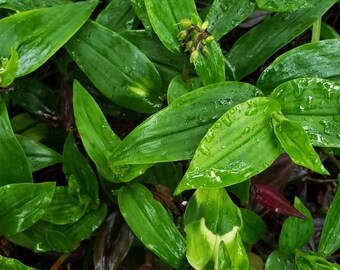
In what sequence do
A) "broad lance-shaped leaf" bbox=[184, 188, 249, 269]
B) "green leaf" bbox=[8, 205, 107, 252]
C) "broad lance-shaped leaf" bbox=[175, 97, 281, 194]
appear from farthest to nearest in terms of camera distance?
"green leaf" bbox=[8, 205, 107, 252]
"broad lance-shaped leaf" bbox=[184, 188, 249, 269]
"broad lance-shaped leaf" bbox=[175, 97, 281, 194]

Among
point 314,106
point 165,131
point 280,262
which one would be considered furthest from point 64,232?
point 314,106

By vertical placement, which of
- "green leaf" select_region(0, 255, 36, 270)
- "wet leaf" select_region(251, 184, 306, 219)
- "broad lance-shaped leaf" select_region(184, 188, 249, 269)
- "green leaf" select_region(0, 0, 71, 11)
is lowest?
"wet leaf" select_region(251, 184, 306, 219)

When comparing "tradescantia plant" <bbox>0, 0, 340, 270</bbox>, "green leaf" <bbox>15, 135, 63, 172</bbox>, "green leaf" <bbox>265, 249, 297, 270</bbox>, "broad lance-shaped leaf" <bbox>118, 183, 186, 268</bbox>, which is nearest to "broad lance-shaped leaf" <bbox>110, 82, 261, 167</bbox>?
"tradescantia plant" <bbox>0, 0, 340, 270</bbox>

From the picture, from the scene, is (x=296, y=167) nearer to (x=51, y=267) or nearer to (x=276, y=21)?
(x=276, y=21)

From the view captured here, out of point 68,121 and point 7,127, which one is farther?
point 68,121

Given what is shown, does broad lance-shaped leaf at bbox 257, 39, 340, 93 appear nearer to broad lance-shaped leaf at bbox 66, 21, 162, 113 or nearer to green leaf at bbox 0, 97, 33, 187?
broad lance-shaped leaf at bbox 66, 21, 162, 113

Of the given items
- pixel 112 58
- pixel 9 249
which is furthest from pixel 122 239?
pixel 112 58

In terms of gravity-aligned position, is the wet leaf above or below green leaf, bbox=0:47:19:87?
below
